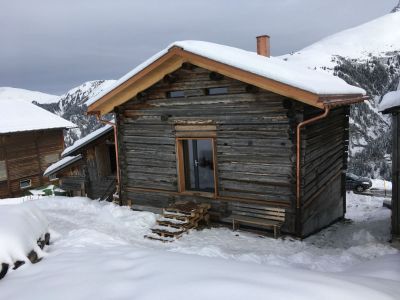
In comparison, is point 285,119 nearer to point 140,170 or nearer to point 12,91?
point 140,170

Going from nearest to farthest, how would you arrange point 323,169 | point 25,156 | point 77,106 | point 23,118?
point 323,169
point 25,156
point 23,118
point 77,106

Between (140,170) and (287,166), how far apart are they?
514cm

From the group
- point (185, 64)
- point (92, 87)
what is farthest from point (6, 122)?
point (92, 87)

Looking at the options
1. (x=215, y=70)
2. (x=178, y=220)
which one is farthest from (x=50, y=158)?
(x=215, y=70)

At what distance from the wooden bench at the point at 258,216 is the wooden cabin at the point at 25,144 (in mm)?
20307

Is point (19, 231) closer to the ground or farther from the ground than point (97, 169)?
farther from the ground

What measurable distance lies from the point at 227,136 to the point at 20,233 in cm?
650

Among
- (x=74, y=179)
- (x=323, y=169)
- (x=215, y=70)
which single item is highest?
(x=215, y=70)

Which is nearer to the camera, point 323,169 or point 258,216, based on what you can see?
point 258,216

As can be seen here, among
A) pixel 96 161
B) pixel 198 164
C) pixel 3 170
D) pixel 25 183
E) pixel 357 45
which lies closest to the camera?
pixel 198 164

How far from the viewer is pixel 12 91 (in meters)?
180

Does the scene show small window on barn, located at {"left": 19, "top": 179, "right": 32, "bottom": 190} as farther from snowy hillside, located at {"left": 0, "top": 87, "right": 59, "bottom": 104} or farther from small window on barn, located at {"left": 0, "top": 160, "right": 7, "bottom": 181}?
snowy hillside, located at {"left": 0, "top": 87, "right": 59, "bottom": 104}

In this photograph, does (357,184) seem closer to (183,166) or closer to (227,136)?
(183,166)

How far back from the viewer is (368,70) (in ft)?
318
